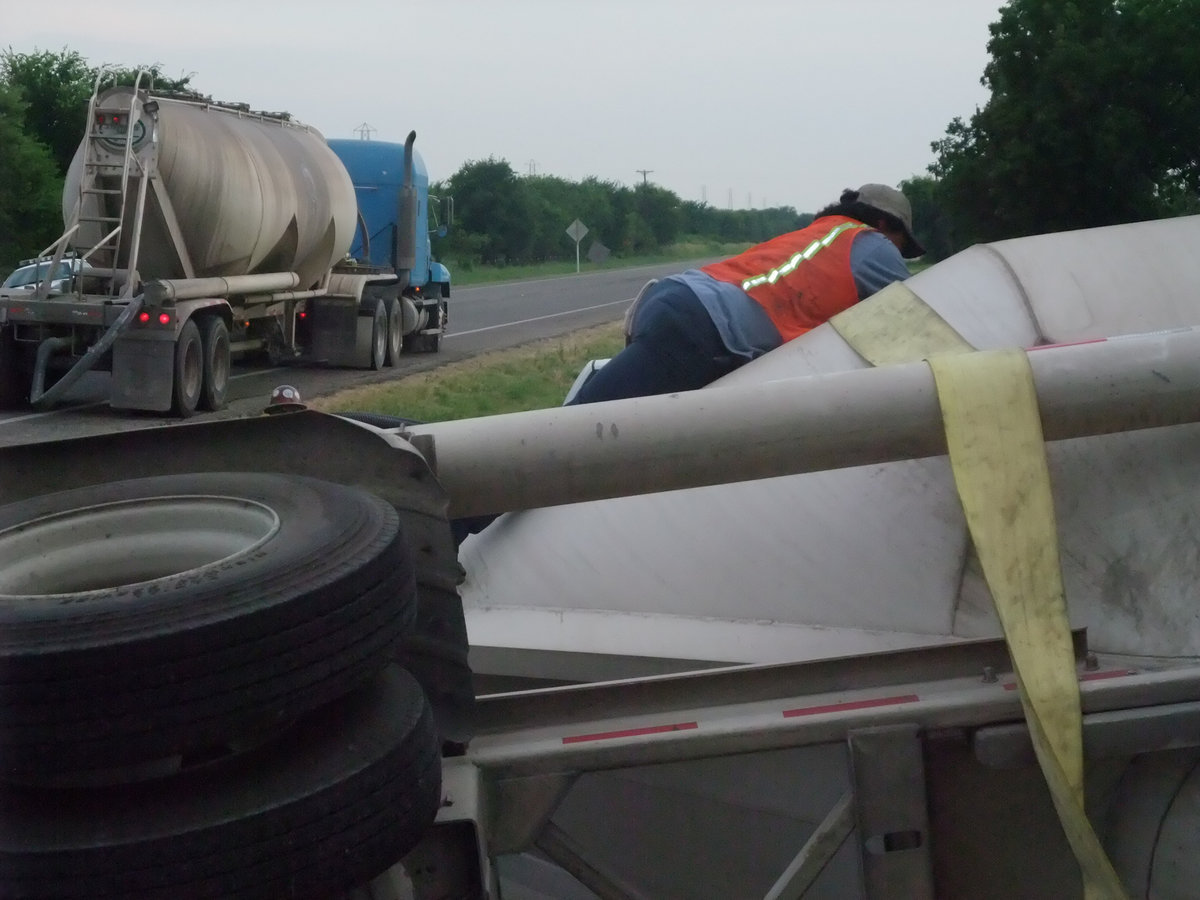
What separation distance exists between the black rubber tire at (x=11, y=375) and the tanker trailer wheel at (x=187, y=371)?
76.9 inches

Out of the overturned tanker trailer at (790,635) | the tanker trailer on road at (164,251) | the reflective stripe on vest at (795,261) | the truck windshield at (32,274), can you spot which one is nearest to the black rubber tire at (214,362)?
the tanker trailer on road at (164,251)

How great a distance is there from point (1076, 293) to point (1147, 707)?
108cm

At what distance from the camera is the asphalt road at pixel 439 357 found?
48.5 feet

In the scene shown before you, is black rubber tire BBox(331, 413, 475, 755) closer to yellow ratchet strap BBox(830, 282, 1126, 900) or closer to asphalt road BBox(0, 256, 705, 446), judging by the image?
yellow ratchet strap BBox(830, 282, 1126, 900)

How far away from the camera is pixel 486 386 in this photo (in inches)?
604

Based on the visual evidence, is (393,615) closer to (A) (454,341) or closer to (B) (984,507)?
(B) (984,507)

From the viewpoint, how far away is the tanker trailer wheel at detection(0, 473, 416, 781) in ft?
5.64

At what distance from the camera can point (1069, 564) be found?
261cm

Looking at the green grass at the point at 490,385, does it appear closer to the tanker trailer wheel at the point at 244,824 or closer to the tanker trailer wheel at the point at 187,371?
the tanker trailer wheel at the point at 187,371

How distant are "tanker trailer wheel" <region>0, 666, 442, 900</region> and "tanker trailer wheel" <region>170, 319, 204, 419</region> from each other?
1378cm

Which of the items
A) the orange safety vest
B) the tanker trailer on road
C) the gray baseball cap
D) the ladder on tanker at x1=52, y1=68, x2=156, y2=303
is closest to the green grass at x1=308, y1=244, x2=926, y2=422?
the tanker trailer on road

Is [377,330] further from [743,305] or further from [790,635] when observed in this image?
[790,635]

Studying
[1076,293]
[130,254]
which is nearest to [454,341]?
[130,254]

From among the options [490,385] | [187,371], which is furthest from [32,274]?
[490,385]
